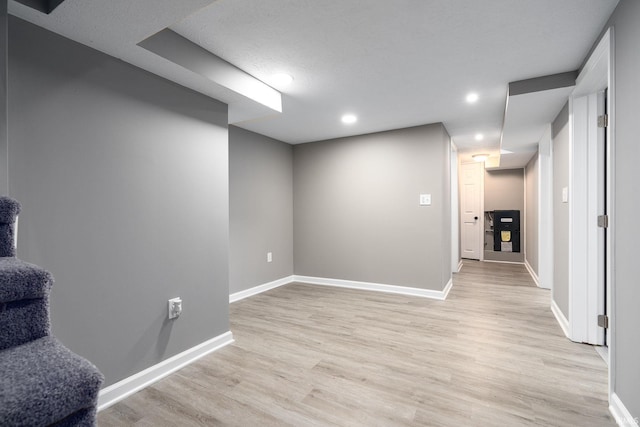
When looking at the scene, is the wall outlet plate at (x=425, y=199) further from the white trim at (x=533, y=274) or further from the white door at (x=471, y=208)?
the white door at (x=471, y=208)

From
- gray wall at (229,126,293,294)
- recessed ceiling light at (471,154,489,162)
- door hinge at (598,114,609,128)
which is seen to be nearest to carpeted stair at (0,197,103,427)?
gray wall at (229,126,293,294)

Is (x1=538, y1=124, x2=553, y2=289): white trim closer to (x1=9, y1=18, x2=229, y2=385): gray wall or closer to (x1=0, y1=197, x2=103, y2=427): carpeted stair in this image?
(x1=9, y1=18, x2=229, y2=385): gray wall

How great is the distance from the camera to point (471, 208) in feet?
22.6

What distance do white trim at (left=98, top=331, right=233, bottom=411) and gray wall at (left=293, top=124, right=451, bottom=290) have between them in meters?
2.32

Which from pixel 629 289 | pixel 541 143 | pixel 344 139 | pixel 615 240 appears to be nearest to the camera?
pixel 629 289

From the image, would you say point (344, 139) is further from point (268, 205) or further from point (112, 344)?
point (112, 344)

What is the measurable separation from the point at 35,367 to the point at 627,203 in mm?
2249

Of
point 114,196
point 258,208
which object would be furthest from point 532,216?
point 114,196

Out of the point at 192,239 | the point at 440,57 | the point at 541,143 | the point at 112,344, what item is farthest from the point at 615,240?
the point at 541,143

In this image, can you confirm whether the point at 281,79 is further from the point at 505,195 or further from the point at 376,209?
the point at 505,195

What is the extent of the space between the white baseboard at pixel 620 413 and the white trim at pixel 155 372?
248cm

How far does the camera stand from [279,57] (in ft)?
7.11

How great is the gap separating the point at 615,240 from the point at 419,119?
2.46 metres

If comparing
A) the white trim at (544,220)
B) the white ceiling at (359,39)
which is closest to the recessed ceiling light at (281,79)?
the white ceiling at (359,39)
